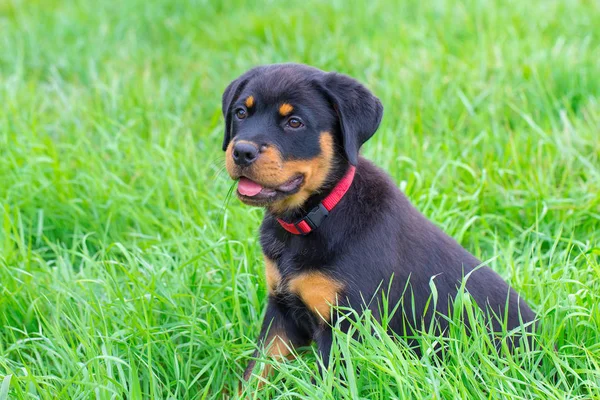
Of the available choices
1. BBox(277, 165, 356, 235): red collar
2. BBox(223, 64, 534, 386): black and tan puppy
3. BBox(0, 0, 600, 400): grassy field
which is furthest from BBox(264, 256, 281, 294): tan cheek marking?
BBox(0, 0, 600, 400): grassy field

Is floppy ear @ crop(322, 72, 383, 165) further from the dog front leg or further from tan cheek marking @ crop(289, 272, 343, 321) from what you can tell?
the dog front leg

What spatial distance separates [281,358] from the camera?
3.00 meters

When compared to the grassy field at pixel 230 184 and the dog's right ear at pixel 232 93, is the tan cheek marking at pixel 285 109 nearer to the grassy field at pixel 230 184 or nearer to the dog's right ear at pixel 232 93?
the dog's right ear at pixel 232 93

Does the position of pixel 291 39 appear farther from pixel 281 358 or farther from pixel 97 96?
pixel 281 358

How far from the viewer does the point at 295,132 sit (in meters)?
2.89

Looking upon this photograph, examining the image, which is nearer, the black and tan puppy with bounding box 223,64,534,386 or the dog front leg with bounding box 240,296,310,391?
the black and tan puppy with bounding box 223,64,534,386

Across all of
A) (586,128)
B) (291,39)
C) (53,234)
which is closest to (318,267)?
(53,234)

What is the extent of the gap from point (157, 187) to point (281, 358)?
1.65m

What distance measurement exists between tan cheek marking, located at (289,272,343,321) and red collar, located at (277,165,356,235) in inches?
7.5

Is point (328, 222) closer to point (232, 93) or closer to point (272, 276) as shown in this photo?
point (272, 276)

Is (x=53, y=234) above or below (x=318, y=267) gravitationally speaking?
below

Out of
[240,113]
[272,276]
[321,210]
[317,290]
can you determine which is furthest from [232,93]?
[317,290]

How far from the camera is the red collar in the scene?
288cm

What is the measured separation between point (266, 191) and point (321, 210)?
227mm
